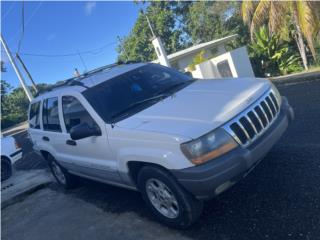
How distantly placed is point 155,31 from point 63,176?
42.7 metres

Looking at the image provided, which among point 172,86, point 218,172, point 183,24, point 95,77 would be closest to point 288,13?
point 172,86

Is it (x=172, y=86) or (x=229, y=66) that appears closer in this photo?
(x=172, y=86)

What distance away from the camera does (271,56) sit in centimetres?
2078

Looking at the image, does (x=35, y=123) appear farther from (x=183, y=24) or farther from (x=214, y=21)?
(x=183, y=24)

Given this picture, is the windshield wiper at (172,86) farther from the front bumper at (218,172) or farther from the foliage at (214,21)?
the foliage at (214,21)

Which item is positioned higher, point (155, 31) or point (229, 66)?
point (155, 31)

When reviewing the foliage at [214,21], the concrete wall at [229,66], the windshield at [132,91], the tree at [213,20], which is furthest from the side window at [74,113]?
the tree at [213,20]

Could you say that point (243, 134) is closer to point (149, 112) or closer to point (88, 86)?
point (149, 112)

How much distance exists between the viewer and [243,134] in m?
3.92

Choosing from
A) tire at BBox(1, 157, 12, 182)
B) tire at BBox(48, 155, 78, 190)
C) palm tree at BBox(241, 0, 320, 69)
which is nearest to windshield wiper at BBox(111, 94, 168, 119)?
tire at BBox(48, 155, 78, 190)

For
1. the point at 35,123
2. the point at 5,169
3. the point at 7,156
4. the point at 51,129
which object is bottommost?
the point at 5,169

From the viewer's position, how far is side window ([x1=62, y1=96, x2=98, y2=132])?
5.02 m

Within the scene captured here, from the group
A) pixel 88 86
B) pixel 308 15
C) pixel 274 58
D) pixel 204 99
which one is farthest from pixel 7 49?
pixel 204 99

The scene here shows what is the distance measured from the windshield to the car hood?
0.76 feet
